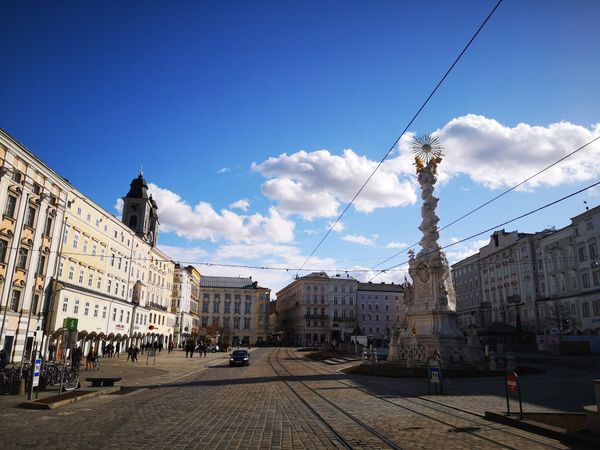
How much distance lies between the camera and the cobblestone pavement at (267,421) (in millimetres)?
9266

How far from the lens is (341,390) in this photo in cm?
1966

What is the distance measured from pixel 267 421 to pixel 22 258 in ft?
94.1

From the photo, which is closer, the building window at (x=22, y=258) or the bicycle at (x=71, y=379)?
the bicycle at (x=71, y=379)

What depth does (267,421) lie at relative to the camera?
459 inches

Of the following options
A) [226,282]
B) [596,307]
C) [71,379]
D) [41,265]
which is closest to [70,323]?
[71,379]

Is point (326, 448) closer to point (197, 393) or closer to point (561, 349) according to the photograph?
point (197, 393)

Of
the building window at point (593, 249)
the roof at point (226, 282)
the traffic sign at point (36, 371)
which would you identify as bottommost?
the traffic sign at point (36, 371)

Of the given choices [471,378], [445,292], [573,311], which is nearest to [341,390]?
[471,378]

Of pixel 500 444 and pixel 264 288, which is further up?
pixel 264 288

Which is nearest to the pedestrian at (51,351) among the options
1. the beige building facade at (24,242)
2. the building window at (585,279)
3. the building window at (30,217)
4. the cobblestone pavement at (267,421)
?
the beige building facade at (24,242)

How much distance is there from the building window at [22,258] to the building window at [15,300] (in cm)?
185

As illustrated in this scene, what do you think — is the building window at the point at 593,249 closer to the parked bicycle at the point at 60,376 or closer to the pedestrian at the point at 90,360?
the pedestrian at the point at 90,360

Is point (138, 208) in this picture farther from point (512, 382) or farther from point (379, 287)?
point (379, 287)

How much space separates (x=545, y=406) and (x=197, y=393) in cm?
1289
